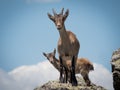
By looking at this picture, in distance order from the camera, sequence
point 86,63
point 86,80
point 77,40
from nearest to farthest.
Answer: point 77,40 < point 86,80 < point 86,63

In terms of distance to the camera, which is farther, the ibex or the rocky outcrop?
the ibex

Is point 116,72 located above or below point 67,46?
below

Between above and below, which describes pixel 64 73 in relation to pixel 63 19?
below

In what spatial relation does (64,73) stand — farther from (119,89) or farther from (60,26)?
(119,89)

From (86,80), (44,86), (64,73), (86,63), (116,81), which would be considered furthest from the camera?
(86,63)

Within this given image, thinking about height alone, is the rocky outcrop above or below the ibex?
below

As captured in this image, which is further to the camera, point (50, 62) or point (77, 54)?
point (50, 62)

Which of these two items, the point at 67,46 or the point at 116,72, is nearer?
the point at 116,72

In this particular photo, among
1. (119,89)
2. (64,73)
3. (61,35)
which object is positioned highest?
(61,35)

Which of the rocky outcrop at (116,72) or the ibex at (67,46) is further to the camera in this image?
the ibex at (67,46)

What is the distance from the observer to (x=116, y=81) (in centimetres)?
1588

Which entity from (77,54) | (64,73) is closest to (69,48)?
(77,54)

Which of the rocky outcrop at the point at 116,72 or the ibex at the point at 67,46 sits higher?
the ibex at the point at 67,46

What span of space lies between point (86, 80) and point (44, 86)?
552cm
